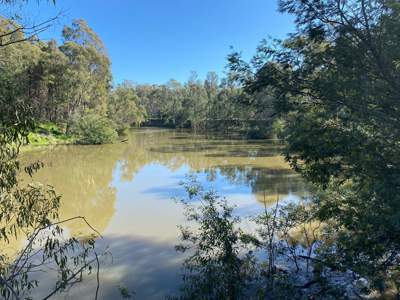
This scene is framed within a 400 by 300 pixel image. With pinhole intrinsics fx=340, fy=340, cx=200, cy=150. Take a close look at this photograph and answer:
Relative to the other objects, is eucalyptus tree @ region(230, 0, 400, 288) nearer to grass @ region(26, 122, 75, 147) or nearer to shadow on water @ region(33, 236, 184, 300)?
shadow on water @ region(33, 236, 184, 300)

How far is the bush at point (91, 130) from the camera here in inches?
1031

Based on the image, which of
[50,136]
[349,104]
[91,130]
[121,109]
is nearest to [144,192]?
[349,104]

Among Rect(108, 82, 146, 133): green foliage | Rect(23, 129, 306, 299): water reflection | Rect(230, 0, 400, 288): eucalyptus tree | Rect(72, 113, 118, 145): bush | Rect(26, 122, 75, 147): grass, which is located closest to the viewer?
Rect(230, 0, 400, 288): eucalyptus tree

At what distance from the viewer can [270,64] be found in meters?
3.92

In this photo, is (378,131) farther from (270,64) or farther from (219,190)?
(219,190)

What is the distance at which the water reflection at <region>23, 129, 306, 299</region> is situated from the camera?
217 inches

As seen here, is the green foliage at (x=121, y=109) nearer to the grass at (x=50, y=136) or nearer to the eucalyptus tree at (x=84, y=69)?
the eucalyptus tree at (x=84, y=69)

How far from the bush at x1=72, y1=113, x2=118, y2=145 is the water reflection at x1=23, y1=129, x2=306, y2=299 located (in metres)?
4.42

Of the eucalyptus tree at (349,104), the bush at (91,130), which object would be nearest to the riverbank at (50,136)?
the bush at (91,130)

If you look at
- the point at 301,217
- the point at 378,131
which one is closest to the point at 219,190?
the point at 301,217

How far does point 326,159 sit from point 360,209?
653 mm

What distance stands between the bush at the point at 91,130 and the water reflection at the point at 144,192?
4.42 metres

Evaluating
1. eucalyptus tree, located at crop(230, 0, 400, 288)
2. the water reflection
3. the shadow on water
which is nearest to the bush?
the water reflection

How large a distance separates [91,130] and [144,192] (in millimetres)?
16548
